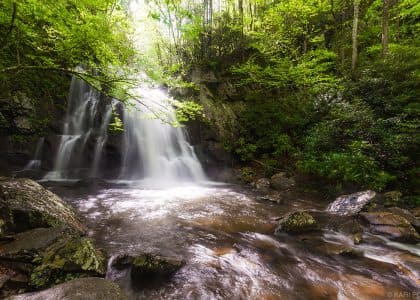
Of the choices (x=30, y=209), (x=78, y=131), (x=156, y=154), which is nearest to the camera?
(x=30, y=209)

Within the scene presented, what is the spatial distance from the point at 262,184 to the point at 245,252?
586 cm

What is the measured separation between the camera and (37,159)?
9844 mm

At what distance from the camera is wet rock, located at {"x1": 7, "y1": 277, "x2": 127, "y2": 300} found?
2324 mm

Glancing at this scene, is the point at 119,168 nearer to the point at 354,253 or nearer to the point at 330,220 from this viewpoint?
the point at 330,220

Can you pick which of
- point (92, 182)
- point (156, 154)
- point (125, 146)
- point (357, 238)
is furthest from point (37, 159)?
point (357, 238)

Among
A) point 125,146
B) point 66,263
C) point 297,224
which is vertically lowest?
point 297,224

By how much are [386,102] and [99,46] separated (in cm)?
970

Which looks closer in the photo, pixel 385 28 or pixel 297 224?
pixel 297 224

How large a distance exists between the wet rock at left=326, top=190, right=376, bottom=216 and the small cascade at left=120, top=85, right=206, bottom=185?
6.18 meters

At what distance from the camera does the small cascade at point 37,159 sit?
9.62m

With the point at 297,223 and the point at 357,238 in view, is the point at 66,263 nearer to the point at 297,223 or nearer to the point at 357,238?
the point at 297,223

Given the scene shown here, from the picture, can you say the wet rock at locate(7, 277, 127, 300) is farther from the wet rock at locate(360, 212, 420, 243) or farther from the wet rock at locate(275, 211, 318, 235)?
the wet rock at locate(360, 212, 420, 243)

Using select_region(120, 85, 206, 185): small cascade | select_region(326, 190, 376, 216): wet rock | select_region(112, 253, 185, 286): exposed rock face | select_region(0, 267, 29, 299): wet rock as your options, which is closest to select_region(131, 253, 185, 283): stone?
select_region(112, 253, 185, 286): exposed rock face

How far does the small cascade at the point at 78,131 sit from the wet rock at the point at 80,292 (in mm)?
8202
